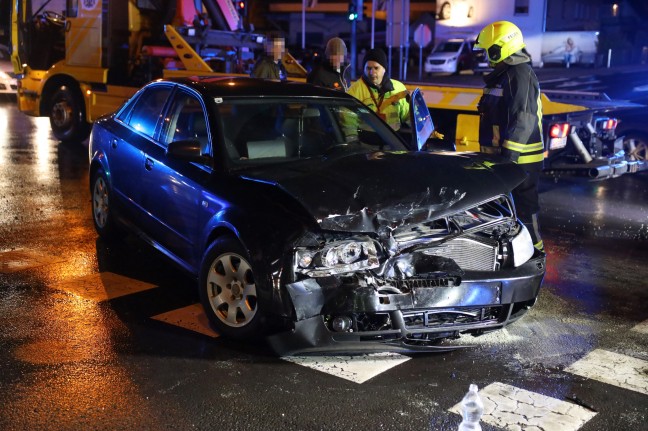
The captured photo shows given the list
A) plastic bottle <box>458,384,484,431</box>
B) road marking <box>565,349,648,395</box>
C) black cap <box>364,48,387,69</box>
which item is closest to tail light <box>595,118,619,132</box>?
black cap <box>364,48,387,69</box>

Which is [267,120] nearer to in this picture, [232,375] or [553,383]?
[232,375]

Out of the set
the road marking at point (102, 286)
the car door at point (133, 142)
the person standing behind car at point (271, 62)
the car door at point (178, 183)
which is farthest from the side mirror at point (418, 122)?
the person standing behind car at point (271, 62)

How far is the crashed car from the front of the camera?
4629 mm

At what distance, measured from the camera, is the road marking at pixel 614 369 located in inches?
183

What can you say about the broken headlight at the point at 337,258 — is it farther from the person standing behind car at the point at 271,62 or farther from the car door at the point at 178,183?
the person standing behind car at the point at 271,62

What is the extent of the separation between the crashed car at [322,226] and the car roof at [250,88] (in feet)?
0.07

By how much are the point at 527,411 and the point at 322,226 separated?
143 cm

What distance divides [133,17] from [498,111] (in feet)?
30.4

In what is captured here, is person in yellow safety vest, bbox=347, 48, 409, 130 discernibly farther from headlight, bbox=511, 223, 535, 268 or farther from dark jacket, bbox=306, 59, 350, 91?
headlight, bbox=511, 223, 535, 268

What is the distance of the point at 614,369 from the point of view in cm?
486

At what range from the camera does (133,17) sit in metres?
14.5

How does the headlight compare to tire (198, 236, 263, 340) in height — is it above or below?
above

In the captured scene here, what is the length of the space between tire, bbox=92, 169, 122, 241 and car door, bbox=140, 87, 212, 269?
3.31ft

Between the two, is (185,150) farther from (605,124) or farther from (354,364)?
(605,124)
